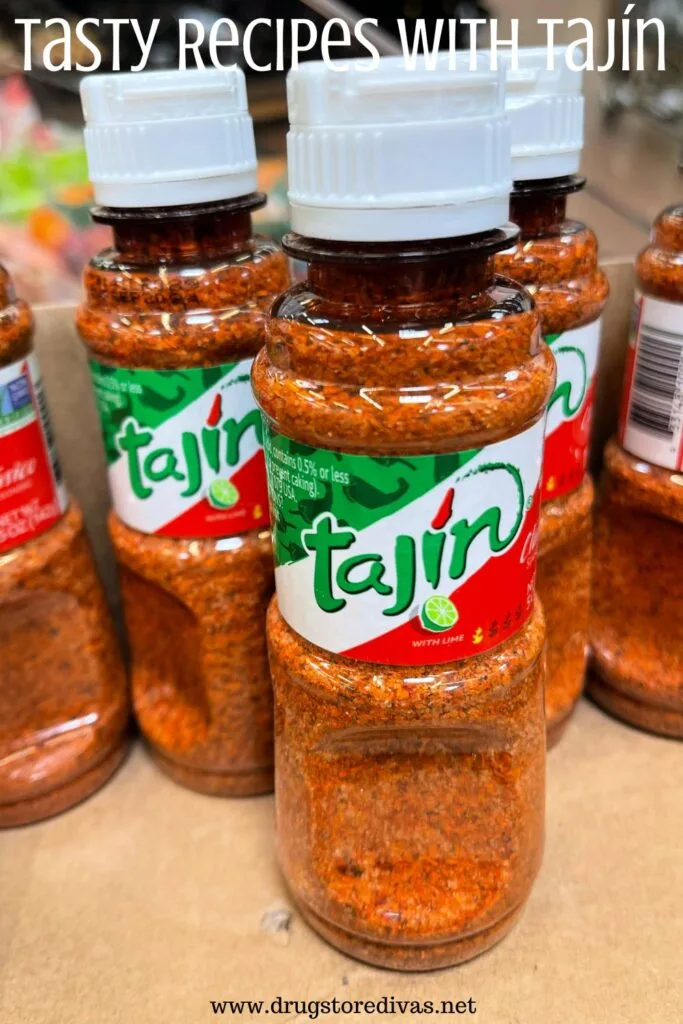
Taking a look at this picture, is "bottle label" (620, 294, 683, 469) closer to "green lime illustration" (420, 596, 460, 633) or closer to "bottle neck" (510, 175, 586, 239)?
"bottle neck" (510, 175, 586, 239)

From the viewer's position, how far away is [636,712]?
2.64ft

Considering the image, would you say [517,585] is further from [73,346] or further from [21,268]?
[21,268]

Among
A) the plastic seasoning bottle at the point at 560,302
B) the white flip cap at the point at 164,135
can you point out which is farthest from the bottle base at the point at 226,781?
the white flip cap at the point at 164,135

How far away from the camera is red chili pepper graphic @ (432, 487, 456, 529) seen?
466 mm

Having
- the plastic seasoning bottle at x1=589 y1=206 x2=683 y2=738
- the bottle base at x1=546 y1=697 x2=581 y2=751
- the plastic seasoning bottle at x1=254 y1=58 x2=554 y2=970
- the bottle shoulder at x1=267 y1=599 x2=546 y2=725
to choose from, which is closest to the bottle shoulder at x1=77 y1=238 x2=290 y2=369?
the plastic seasoning bottle at x1=254 y1=58 x2=554 y2=970

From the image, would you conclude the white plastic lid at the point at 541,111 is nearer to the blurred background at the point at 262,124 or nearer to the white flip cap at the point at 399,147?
the white flip cap at the point at 399,147

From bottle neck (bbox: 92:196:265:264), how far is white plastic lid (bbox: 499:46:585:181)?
0.18 meters

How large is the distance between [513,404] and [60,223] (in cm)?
77

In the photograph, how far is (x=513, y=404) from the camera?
468 mm

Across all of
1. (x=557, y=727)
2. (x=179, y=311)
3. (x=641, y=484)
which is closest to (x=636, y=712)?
(x=557, y=727)

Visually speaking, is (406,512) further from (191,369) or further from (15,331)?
(15,331)

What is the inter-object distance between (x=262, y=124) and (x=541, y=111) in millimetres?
471

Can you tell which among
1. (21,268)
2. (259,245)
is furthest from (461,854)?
(21,268)

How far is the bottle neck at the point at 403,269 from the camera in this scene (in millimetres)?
440
